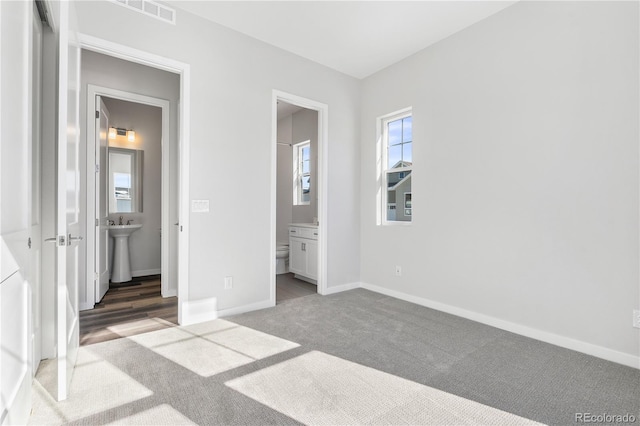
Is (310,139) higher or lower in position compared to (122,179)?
higher

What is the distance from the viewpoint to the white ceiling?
2.72 metres

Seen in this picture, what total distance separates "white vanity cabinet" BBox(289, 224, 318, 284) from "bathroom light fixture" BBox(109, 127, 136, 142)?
2746 millimetres

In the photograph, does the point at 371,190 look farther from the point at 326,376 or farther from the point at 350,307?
the point at 326,376

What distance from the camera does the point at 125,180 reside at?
15.5 ft

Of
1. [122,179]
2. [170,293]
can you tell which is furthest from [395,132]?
[122,179]

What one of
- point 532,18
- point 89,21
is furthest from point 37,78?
point 532,18

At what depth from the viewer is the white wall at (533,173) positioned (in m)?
2.17

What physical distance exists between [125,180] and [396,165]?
4013mm

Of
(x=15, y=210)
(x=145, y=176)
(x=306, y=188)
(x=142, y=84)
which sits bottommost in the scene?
(x=15, y=210)

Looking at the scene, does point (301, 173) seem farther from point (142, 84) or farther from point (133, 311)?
point (133, 311)

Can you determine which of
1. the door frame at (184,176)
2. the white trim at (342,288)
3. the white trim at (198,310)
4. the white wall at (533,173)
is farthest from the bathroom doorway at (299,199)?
the white wall at (533,173)

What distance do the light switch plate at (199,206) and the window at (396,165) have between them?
2.17 m

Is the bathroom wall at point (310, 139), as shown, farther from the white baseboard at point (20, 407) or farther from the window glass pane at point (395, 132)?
the white baseboard at point (20, 407)

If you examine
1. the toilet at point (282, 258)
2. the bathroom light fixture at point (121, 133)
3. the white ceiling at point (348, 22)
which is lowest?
the toilet at point (282, 258)
